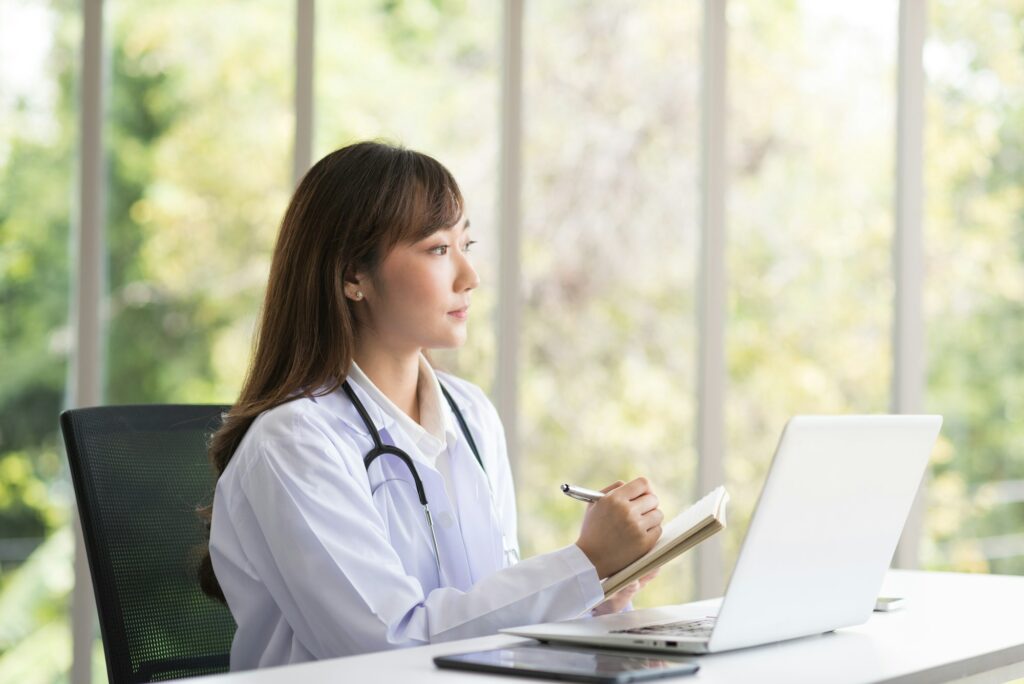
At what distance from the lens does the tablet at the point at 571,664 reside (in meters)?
1.17

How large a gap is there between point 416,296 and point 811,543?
2.36ft

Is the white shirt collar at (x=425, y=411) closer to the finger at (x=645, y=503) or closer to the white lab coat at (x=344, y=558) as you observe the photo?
the white lab coat at (x=344, y=558)

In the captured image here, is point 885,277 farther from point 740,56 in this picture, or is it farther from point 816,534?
point 816,534

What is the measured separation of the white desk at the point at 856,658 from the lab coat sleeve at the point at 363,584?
103 millimetres

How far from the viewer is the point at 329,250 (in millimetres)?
1816

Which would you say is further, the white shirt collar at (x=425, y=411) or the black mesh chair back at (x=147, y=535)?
the white shirt collar at (x=425, y=411)

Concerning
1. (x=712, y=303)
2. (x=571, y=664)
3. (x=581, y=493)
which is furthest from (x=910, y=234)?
(x=571, y=664)

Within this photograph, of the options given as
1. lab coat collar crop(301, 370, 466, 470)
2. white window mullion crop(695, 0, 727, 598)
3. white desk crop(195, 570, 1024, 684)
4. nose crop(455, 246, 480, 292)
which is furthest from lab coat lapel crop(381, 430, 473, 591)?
white window mullion crop(695, 0, 727, 598)

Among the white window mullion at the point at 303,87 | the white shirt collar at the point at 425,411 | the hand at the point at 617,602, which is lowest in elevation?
the hand at the point at 617,602

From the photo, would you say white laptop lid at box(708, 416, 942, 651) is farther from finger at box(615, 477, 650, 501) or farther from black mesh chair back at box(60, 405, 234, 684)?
black mesh chair back at box(60, 405, 234, 684)

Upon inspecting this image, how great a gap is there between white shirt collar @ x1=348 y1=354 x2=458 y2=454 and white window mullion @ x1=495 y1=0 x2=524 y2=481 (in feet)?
5.39

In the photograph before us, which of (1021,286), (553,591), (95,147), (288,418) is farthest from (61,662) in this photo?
(1021,286)

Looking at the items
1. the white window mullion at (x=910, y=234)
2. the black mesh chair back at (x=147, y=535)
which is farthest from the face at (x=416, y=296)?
the white window mullion at (x=910, y=234)

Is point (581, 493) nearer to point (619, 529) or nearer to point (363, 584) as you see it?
point (619, 529)
